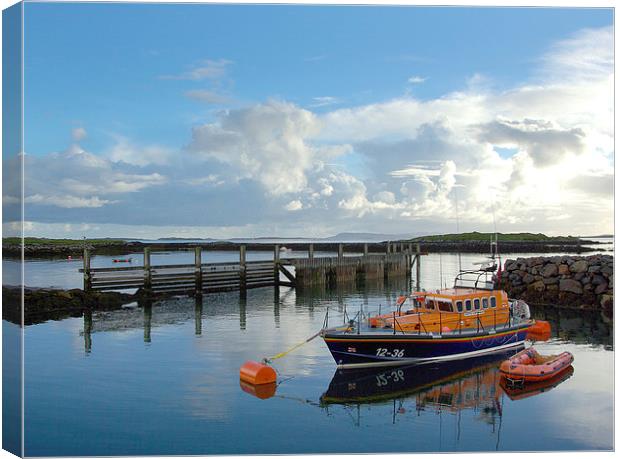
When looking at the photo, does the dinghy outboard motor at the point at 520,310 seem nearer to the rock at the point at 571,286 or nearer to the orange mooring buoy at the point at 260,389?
the rock at the point at 571,286

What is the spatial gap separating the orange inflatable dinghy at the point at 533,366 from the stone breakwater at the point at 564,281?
38.2ft

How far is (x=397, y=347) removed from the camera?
62.1 feet

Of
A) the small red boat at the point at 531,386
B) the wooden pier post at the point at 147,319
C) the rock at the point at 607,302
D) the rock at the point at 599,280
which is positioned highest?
the rock at the point at 599,280

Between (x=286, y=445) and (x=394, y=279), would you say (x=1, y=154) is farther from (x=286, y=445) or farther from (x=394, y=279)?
(x=394, y=279)

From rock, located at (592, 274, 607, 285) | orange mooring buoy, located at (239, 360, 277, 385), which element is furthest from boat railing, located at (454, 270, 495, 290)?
orange mooring buoy, located at (239, 360, 277, 385)

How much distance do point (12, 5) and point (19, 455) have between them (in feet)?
27.1

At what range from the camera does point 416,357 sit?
758 inches

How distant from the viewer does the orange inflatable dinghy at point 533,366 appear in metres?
17.0

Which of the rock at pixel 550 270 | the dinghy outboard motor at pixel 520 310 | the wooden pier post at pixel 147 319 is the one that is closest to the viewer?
the wooden pier post at pixel 147 319

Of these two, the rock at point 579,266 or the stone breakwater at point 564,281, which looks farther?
the rock at point 579,266

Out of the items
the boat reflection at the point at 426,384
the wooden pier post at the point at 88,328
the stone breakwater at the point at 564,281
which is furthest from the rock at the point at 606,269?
the wooden pier post at the point at 88,328

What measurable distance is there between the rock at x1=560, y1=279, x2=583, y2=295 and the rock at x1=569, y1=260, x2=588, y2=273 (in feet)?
1.80

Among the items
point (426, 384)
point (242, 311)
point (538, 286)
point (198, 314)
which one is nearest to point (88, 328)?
point (198, 314)

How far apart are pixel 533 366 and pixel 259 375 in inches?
291
